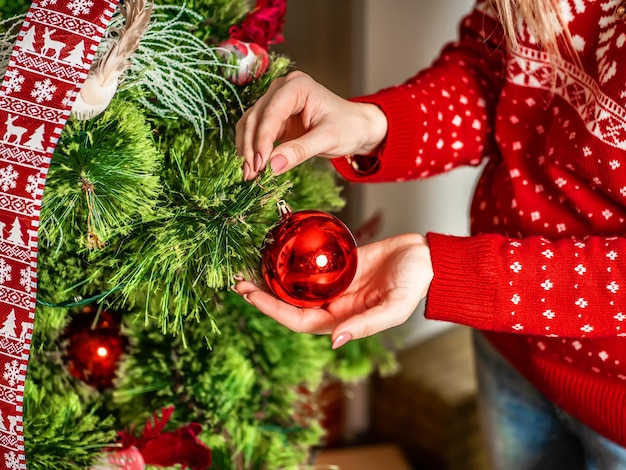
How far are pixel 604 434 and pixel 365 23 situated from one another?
2.72 feet

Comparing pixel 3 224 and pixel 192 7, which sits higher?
pixel 192 7

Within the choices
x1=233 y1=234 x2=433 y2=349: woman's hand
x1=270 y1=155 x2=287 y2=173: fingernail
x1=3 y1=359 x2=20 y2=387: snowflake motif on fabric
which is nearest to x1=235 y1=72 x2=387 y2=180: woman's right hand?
x1=270 y1=155 x2=287 y2=173: fingernail

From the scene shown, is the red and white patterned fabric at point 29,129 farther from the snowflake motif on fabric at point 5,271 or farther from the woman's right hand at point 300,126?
the woman's right hand at point 300,126

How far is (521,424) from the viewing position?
32.3 inches

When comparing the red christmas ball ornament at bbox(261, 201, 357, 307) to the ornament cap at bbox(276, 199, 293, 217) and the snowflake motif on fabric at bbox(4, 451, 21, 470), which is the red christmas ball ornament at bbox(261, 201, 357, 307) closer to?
the ornament cap at bbox(276, 199, 293, 217)

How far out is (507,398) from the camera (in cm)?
82

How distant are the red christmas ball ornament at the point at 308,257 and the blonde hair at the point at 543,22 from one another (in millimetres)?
266

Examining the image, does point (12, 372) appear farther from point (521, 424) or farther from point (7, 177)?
point (521, 424)

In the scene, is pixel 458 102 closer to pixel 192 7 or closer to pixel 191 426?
pixel 192 7

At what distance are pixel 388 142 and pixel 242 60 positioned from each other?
0.60 feet

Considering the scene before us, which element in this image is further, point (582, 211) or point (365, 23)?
point (365, 23)

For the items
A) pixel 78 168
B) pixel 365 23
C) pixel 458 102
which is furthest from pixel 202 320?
pixel 365 23

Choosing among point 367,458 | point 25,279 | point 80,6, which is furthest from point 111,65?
point 367,458

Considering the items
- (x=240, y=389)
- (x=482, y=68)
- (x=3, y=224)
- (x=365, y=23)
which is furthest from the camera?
(x=365, y=23)
